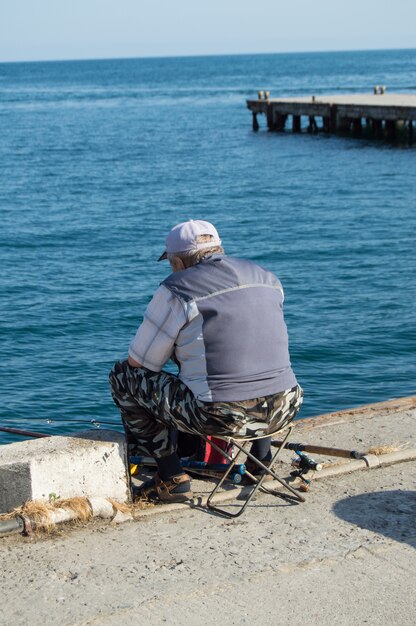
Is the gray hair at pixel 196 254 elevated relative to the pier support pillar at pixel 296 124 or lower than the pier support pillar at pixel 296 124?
elevated

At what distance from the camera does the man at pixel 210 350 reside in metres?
4.48

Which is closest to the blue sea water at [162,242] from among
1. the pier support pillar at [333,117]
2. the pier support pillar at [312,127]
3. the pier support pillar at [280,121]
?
the pier support pillar at [333,117]

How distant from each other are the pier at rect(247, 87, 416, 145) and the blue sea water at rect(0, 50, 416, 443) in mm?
988

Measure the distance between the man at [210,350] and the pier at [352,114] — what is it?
35.8 metres

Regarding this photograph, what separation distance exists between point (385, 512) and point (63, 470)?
1.54 metres

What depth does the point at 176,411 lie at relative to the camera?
455 cm

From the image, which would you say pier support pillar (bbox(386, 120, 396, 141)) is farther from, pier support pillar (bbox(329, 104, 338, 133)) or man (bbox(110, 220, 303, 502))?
man (bbox(110, 220, 303, 502))

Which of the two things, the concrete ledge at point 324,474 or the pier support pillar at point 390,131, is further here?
the pier support pillar at point 390,131

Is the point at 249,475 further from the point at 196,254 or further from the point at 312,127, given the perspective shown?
the point at 312,127

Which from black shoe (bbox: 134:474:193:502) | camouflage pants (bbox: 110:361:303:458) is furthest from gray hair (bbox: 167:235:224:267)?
black shoe (bbox: 134:474:193:502)

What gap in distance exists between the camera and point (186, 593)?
150 inches

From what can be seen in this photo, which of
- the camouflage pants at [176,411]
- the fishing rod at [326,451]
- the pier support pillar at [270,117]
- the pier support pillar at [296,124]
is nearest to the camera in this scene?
the camouflage pants at [176,411]

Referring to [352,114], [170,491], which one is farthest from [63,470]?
[352,114]

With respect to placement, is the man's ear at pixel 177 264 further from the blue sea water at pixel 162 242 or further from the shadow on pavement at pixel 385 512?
the blue sea water at pixel 162 242
